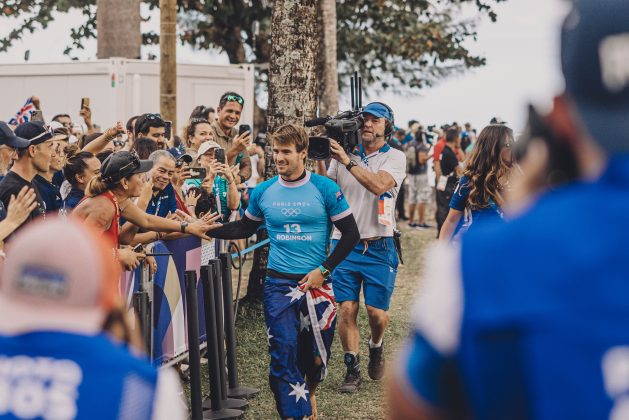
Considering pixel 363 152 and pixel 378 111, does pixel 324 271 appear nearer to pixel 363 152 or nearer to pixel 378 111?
pixel 363 152

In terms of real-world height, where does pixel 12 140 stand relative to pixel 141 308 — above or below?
above

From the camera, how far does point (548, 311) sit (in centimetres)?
164

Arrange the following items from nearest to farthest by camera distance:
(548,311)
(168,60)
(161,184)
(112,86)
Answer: (548,311), (161,184), (168,60), (112,86)

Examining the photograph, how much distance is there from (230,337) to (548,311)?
6.59 m

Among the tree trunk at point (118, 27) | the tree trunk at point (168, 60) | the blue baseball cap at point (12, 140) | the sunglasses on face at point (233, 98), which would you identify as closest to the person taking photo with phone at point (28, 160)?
the blue baseball cap at point (12, 140)

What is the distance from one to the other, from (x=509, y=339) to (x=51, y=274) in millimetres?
939

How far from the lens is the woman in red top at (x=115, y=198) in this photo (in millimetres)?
6324

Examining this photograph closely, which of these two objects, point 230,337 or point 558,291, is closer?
point 558,291

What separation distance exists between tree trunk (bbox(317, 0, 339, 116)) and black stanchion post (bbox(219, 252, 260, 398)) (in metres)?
10.4

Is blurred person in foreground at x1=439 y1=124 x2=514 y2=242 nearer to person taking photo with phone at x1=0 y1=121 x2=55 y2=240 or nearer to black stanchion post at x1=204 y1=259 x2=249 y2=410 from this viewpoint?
black stanchion post at x1=204 y1=259 x2=249 y2=410

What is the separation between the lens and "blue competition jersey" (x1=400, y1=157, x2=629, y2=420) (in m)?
1.64

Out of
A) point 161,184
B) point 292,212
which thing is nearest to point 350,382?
point 292,212

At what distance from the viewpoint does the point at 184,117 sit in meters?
17.4


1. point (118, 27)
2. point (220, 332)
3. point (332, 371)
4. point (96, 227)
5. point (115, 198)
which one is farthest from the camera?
point (118, 27)
